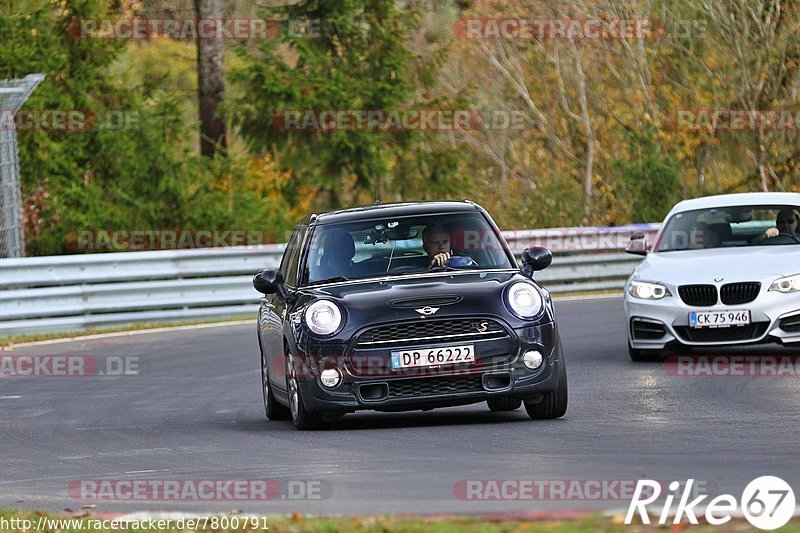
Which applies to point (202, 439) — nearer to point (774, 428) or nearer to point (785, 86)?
point (774, 428)

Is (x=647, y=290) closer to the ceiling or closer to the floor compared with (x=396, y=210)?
closer to the floor

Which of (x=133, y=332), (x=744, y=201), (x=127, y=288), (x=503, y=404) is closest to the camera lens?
(x=503, y=404)

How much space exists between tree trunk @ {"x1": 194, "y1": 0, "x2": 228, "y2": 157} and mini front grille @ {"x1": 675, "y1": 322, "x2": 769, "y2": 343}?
1894cm

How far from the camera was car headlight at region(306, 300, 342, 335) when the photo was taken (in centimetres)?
A: 1105

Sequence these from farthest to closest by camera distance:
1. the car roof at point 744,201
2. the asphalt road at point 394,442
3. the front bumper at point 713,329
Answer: the car roof at point 744,201
the front bumper at point 713,329
the asphalt road at point 394,442

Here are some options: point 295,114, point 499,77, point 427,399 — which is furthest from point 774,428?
point 499,77

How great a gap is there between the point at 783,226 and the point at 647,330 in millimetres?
1751

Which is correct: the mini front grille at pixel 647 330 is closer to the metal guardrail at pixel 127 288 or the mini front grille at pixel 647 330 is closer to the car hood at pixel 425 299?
the car hood at pixel 425 299

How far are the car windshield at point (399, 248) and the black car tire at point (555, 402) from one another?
999mm

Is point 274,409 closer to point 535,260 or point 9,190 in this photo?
point 535,260

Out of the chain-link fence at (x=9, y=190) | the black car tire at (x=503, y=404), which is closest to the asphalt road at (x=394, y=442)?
the black car tire at (x=503, y=404)

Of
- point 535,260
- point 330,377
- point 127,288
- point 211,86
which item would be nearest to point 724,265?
point 535,260

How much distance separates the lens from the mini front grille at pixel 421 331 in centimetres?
1094

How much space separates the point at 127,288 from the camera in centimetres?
2331
